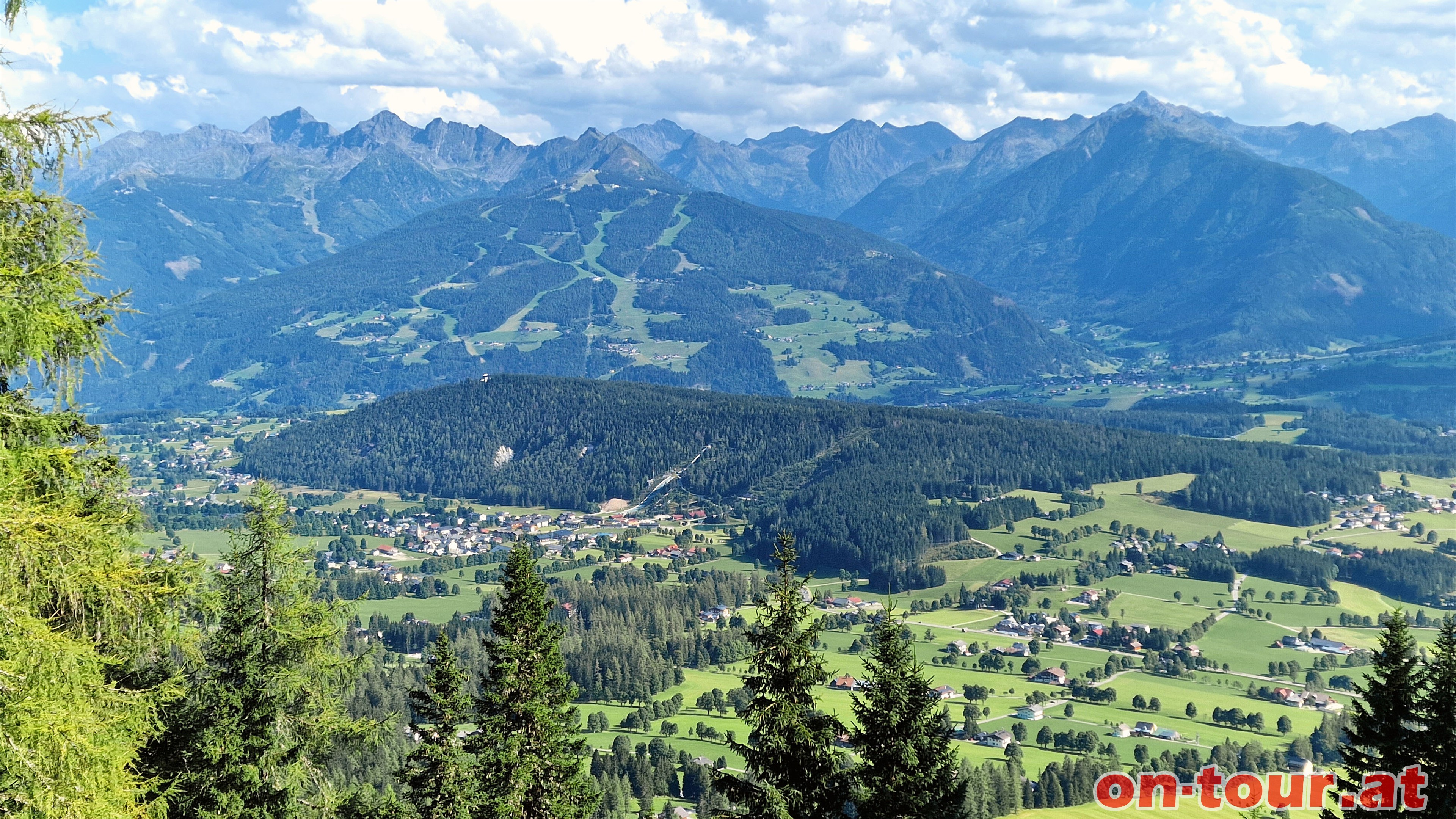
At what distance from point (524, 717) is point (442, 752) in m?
2.23

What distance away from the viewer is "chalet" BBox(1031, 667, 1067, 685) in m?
115

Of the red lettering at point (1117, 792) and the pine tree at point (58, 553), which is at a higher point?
the pine tree at point (58, 553)

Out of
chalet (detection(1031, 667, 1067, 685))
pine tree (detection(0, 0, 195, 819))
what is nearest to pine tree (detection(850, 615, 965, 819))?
pine tree (detection(0, 0, 195, 819))

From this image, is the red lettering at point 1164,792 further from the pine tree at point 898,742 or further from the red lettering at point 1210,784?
the pine tree at point 898,742

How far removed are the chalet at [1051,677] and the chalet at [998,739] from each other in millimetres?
20109

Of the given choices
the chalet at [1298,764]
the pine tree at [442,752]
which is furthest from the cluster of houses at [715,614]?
the pine tree at [442,752]

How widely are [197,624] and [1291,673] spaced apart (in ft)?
391

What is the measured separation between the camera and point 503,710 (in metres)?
26.2

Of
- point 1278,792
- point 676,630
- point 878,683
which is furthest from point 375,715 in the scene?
point 878,683

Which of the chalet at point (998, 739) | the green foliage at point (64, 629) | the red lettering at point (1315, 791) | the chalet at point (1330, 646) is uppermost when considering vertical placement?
the green foliage at point (64, 629)

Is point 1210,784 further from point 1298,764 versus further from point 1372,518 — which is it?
point 1372,518

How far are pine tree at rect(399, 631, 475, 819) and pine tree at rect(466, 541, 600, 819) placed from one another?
1.49 ft

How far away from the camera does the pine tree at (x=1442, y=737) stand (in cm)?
2292

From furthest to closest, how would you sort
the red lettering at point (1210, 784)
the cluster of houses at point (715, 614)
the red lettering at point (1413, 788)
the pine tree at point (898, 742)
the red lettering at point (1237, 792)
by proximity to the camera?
the cluster of houses at point (715, 614)
the red lettering at point (1237, 792)
the red lettering at point (1210, 784)
the red lettering at point (1413, 788)
the pine tree at point (898, 742)
